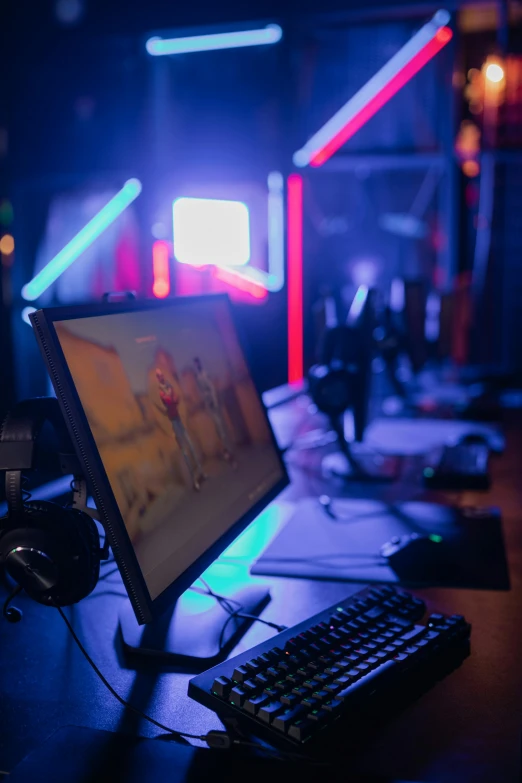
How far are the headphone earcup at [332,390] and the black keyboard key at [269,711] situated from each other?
3.76ft

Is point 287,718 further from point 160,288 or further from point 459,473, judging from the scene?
point 160,288

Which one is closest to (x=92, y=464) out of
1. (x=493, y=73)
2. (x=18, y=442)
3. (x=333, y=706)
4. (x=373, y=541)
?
(x=18, y=442)

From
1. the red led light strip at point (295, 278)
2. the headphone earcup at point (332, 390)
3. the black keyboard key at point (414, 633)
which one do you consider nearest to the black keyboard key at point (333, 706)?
the black keyboard key at point (414, 633)

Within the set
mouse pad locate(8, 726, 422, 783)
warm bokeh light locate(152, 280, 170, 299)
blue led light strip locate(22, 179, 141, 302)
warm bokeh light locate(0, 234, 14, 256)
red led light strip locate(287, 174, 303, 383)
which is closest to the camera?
mouse pad locate(8, 726, 422, 783)

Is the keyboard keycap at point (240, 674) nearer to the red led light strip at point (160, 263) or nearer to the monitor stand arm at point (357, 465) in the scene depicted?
the monitor stand arm at point (357, 465)

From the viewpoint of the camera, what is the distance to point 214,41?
12.5 feet

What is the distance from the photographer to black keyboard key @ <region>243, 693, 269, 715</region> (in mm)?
680

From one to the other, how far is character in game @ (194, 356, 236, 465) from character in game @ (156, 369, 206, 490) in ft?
0.33

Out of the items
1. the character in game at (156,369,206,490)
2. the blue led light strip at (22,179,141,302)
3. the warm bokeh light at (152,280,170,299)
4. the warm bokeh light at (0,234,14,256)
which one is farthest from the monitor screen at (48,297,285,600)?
the warm bokeh light at (0,234,14,256)

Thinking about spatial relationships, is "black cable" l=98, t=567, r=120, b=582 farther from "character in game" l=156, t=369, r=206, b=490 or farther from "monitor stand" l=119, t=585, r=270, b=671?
"character in game" l=156, t=369, r=206, b=490

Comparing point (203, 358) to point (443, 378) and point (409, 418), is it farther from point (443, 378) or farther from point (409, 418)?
point (443, 378)

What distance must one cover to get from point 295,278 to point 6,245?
1.96 m

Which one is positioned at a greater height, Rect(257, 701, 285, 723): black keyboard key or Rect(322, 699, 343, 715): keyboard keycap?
Rect(257, 701, 285, 723): black keyboard key

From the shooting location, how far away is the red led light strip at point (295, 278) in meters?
3.20
